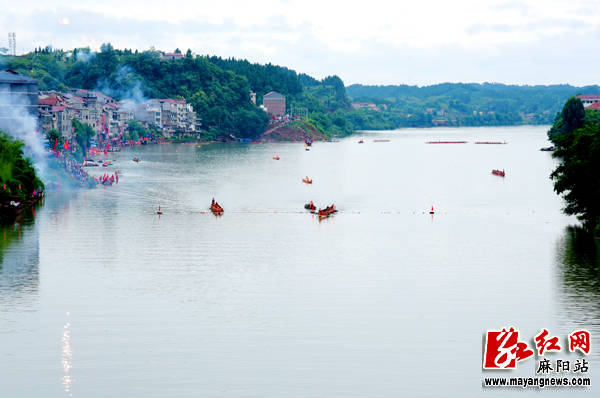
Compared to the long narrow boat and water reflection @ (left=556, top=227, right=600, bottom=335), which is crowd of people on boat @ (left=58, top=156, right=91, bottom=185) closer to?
the long narrow boat

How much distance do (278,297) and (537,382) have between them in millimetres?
22955

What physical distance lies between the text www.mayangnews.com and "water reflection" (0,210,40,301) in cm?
3627

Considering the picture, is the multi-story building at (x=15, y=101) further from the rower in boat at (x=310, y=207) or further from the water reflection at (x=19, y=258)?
the rower in boat at (x=310, y=207)

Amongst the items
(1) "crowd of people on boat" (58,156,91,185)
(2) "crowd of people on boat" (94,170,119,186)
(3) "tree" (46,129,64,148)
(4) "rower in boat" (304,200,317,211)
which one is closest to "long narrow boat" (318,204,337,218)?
(4) "rower in boat" (304,200,317,211)

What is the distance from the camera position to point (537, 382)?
149 ft

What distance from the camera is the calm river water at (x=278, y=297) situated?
46.0 m

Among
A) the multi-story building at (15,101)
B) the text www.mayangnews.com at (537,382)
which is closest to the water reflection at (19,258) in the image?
the text www.mayangnews.com at (537,382)

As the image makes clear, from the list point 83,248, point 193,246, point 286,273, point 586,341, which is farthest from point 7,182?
point 586,341

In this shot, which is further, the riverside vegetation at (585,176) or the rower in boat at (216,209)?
the rower in boat at (216,209)

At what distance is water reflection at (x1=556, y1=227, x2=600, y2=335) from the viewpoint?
2247 inches

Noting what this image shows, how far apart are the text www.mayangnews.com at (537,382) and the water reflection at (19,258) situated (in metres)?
36.3

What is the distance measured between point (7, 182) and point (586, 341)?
7679cm

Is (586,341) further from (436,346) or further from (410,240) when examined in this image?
(410,240)

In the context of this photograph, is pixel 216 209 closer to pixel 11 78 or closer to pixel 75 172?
pixel 75 172
